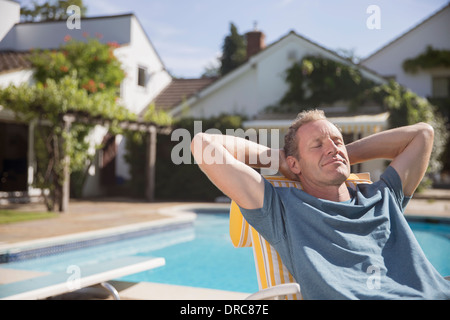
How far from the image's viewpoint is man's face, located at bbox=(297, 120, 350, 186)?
201 centimetres

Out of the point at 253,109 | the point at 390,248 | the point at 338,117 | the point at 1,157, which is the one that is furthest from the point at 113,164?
the point at 390,248

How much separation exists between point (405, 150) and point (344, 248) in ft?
2.52

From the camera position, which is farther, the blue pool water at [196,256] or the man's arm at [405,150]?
the blue pool water at [196,256]

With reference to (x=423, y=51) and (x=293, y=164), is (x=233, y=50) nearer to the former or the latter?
(x=423, y=51)

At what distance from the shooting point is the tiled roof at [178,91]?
18141 millimetres

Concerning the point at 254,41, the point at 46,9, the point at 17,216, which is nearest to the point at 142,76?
the point at 46,9

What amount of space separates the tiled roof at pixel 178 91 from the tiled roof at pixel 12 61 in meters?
5.61

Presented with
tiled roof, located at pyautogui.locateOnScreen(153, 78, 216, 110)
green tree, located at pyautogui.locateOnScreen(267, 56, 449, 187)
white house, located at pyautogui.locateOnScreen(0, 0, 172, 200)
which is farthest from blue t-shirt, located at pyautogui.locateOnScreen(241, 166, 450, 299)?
tiled roof, located at pyautogui.locateOnScreen(153, 78, 216, 110)

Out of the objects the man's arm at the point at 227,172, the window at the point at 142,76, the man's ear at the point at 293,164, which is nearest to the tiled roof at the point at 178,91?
the window at the point at 142,76

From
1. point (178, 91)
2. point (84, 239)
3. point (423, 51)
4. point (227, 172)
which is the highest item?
point (423, 51)

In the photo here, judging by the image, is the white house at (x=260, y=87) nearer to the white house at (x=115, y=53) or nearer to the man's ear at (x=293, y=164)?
the white house at (x=115, y=53)

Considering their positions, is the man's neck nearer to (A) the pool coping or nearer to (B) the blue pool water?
(B) the blue pool water

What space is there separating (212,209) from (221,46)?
24932 millimetres

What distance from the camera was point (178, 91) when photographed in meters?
19.1
